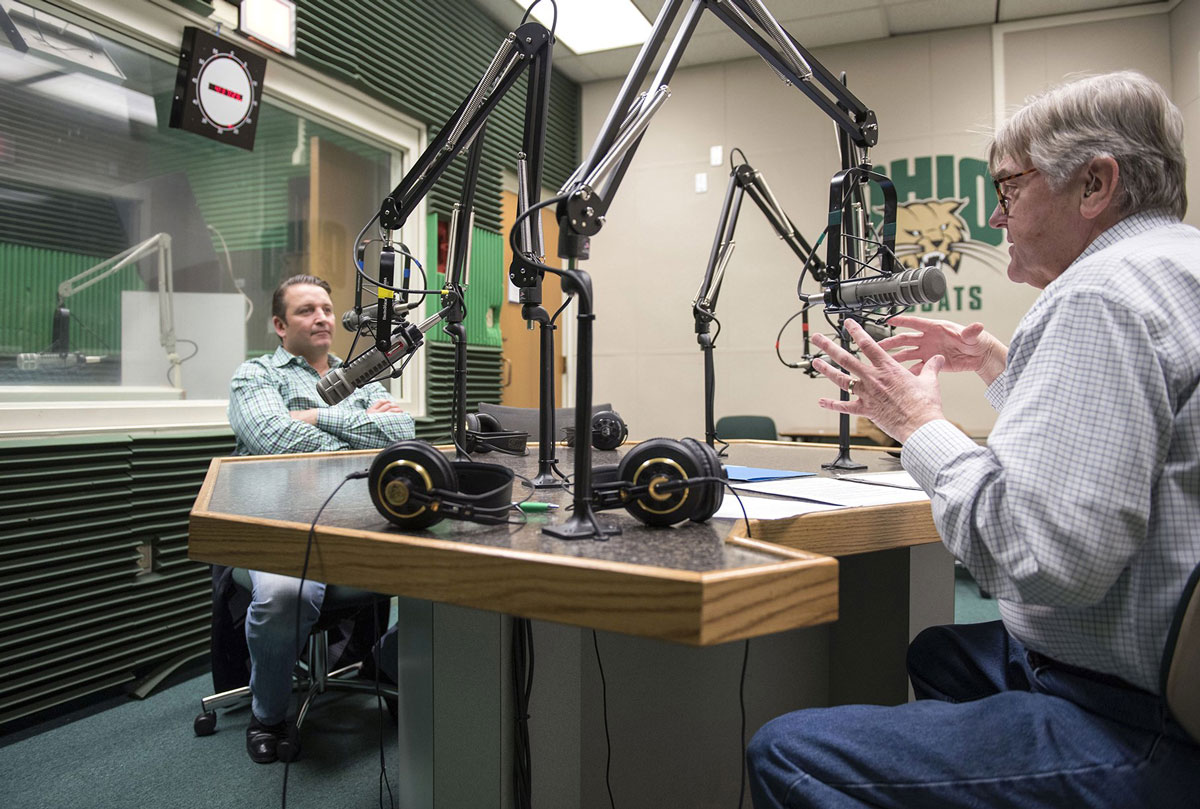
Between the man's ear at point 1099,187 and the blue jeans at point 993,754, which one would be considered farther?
the man's ear at point 1099,187

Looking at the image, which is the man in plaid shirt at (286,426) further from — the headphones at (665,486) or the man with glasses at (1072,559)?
the man with glasses at (1072,559)

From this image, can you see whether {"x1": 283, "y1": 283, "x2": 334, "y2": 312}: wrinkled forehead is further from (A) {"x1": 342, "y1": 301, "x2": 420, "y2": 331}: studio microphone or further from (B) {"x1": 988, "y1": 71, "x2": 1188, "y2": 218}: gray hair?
(B) {"x1": 988, "y1": 71, "x2": 1188, "y2": 218}: gray hair

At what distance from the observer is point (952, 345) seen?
62.6 inches

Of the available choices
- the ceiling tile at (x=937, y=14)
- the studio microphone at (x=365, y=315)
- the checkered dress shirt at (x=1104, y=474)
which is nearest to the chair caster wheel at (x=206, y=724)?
the studio microphone at (x=365, y=315)

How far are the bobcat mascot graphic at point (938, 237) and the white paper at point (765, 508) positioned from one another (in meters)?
4.41

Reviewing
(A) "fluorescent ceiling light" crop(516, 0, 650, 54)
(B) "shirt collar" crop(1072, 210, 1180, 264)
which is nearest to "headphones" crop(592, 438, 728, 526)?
(B) "shirt collar" crop(1072, 210, 1180, 264)

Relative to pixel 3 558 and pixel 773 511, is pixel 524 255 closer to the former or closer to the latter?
pixel 773 511

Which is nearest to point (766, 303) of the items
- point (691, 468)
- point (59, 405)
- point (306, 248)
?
point (306, 248)

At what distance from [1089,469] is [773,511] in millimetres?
408

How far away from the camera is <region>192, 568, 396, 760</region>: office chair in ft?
7.24

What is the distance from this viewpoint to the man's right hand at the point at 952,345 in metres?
1.55

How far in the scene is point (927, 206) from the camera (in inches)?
205

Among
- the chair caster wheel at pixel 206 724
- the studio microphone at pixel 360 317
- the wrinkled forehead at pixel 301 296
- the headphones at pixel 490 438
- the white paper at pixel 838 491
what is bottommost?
the chair caster wheel at pixel 206 724

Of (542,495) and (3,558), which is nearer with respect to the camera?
(542,495)
